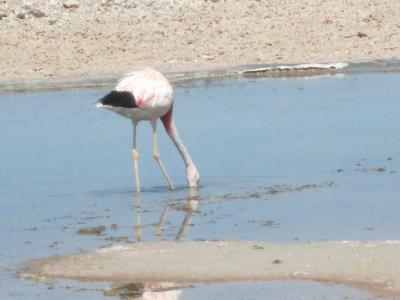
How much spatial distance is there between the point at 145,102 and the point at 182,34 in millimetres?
11168

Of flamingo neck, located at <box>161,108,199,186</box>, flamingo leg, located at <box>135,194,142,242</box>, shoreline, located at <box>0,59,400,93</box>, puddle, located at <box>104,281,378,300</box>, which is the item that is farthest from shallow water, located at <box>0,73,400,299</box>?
shoreline, located at <box>0,59,400,93</box>

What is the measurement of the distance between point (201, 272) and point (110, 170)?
15.3 feet

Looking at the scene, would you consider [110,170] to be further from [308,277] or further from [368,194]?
[308,277]

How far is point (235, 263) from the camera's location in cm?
804

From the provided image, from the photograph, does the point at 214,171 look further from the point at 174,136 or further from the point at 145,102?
the point at 145,102

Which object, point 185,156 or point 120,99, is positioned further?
point 185,156

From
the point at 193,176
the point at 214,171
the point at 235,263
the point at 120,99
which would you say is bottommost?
the point at 214,171

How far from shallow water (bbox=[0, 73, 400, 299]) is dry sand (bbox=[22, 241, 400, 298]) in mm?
288

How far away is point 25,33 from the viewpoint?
2277 centimetres

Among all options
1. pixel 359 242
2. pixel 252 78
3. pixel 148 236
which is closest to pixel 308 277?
pixel 359 242

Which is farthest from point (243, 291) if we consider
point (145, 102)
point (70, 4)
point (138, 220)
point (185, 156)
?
point (70, 4)

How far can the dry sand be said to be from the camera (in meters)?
7.63

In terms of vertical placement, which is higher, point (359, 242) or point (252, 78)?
point (359, 242)

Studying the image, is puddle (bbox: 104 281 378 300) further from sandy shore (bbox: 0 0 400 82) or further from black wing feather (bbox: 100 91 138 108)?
sandy shore (bbox: 0 0 400 82)
